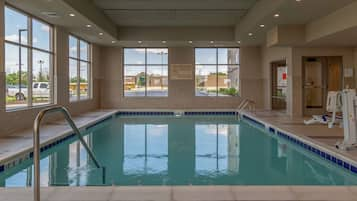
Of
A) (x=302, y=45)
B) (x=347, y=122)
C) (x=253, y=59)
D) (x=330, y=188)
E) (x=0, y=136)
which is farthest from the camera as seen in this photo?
(x=253, y=59)

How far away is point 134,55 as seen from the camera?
14875 millimetres

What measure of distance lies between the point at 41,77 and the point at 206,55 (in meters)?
7.47

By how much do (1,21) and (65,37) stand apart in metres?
3.73

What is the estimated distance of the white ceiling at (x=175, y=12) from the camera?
9.32 metres

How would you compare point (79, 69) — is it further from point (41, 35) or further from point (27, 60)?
point (27, 60)

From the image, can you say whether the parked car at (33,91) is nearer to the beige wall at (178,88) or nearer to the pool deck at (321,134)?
the beige wall at (178,88)

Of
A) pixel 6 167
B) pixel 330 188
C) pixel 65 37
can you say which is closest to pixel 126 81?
pixel 65 37

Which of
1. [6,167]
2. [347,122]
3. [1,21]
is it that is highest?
[1,21]

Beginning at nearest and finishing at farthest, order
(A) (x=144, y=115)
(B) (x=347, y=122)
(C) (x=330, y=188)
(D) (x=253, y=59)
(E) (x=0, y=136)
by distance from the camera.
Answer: (C) (x=330, y=188)
(B) (x=347, y=122)
(E) (x=0, y=136)
(A) (x=144, y=115)
(D) (x=253, y=59)

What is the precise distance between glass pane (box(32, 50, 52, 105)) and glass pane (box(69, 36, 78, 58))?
1.73 metres

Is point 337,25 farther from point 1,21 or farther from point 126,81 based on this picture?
point 126,81

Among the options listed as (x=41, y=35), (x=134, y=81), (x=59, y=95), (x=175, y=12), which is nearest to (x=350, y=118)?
(x=175, y=12)

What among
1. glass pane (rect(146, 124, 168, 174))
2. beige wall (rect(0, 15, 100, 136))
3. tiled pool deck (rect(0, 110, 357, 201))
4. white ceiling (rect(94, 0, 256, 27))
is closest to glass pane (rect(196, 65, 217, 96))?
white ceiling (rect(94, 0, 256, 27))

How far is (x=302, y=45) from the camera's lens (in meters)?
10.4
